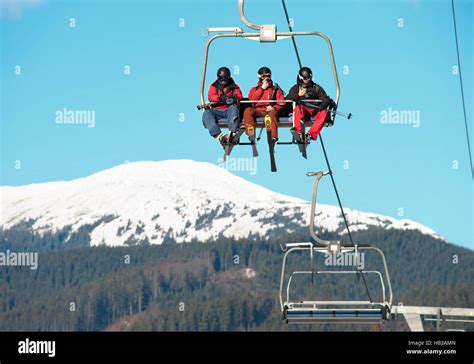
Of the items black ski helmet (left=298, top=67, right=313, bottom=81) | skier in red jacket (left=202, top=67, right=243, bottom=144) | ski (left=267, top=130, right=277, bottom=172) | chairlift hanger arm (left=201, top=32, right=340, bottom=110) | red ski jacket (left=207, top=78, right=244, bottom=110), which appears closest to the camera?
chairlift hanger arm (left=201, top=32, right=340, bottom=110)

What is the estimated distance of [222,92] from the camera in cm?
2127

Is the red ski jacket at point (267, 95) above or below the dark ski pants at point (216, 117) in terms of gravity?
above

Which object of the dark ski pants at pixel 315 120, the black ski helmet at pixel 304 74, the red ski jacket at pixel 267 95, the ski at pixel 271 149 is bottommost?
the ski at pixel 271 149

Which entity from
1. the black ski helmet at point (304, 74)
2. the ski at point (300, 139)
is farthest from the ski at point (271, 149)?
the black ski helmet at point (304, 74)

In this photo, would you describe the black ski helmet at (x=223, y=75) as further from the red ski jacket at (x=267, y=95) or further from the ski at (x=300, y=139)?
the ski at (x=300, y=139)

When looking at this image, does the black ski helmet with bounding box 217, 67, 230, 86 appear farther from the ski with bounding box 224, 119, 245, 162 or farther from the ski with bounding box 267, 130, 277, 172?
the ski with bounding box 267, 130, 277, 172

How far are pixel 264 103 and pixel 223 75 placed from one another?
838 mm

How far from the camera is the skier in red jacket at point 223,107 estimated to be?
2070cm

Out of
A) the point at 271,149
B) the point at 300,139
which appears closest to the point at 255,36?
the point at 271,149

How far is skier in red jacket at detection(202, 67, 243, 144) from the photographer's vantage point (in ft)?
67.9

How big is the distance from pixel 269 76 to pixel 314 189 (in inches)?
75.9

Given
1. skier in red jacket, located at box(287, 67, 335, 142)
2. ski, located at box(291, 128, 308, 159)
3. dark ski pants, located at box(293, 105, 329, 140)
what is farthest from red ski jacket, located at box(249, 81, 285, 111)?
ski, located at box(291, 128, 308, 159)
